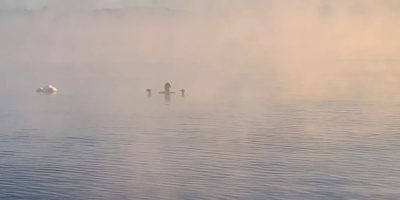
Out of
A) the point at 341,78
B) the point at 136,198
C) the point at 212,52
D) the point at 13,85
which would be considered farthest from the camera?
the point at 212,52

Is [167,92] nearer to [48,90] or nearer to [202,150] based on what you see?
[48,90]

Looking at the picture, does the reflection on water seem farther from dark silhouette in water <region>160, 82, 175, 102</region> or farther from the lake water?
dark silhouette in water <region>160, 82, 175, 102</region>

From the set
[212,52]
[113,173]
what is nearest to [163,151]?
[113,173]

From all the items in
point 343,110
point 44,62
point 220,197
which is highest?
point 44,62

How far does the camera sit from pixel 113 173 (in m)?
25.1

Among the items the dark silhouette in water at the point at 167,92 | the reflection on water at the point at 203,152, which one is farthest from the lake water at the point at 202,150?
the dark silhouette in water at the point at 167,92

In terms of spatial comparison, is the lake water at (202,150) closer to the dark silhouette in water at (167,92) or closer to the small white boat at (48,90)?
the dark silhouette in water at (167,92)

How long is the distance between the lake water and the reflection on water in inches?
1.5

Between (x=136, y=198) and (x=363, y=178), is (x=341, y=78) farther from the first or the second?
(x=136, y=198)

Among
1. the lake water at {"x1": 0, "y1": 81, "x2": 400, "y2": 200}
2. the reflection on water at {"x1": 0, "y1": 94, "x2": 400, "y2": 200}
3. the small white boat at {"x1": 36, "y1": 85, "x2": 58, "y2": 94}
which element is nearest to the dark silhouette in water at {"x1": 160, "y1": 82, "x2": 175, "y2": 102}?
the lake water at {"x1": 0, "y1": 81, "x2": 400, "y2": 200}

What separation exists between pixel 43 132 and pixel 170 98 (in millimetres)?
12422

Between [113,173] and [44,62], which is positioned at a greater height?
[44,62]

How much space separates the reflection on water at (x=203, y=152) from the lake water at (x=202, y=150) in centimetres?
4

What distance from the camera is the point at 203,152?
28016 millimetres
